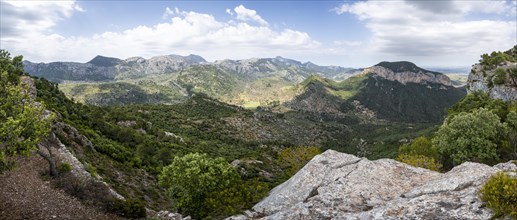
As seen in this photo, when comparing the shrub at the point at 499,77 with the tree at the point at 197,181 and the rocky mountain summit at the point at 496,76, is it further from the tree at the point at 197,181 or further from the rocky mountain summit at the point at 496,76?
the tree at the point at 197,181

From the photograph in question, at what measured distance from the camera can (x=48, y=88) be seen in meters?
92.8

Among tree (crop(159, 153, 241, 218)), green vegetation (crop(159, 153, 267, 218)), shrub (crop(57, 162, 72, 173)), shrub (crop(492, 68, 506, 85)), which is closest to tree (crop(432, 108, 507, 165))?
green vegetation (crop(159, 153, 267, 218))

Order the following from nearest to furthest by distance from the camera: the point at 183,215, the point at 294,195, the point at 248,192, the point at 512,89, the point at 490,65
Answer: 1. the point at 294,195
2. the point at 248,192
3. the point at 183,215
4. the point at 512,89
5. the point at 490,65

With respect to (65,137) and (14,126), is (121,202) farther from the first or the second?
(65,137)

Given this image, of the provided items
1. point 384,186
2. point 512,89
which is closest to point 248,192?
point 384,186

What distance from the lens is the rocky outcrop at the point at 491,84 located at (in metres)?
118

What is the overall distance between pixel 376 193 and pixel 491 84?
136m

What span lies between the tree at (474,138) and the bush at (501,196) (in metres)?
43.7

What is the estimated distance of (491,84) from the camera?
129875 mm

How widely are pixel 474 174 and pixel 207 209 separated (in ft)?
78.8

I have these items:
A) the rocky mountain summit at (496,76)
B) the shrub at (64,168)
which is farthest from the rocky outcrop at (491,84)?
the shrub at (64,168)

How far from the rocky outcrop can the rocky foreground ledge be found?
115774mm

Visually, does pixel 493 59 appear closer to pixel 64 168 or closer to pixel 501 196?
pixel 501 196

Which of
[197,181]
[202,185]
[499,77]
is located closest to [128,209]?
[197,181]
